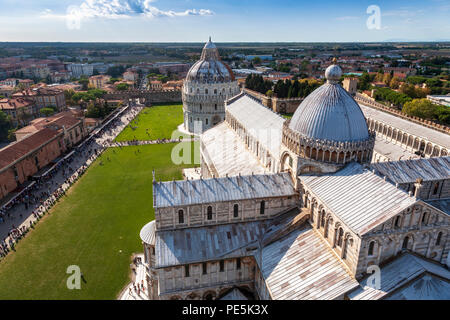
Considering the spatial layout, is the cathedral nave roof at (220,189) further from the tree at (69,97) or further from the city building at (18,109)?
the tree at (69,97)

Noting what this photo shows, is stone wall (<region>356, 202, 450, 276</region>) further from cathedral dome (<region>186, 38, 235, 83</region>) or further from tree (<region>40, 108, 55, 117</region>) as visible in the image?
tree (<region>40, 108, 55, 117</region>)

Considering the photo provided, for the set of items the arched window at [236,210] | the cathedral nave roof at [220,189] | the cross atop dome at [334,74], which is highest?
the cross atop dome at [334,74]

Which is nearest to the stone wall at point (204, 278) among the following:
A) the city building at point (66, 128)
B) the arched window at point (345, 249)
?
the arched window at point (345, 249)

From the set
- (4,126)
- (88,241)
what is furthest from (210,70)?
(88,241)

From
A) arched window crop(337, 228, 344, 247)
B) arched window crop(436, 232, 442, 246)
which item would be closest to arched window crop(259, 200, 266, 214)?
arched window crop(337, 228, 344, 247)

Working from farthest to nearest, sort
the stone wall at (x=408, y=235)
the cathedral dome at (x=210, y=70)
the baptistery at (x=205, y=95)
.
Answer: the cathedral dome at (x=210, y=70) < the baptistery at (x=205, y=95) < the stone wall at (x=408, y=235)

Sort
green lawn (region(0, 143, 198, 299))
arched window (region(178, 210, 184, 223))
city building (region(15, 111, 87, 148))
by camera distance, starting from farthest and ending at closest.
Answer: city building (region(15, 111, 87, 148)) < green lawn (region(0, 143, 198, 299)) < arched window (region(178, 210, 184, 223))

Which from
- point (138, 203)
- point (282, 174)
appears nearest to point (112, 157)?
point (138, 203)

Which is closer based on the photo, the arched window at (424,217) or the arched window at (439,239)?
the arched window at (424,217)
